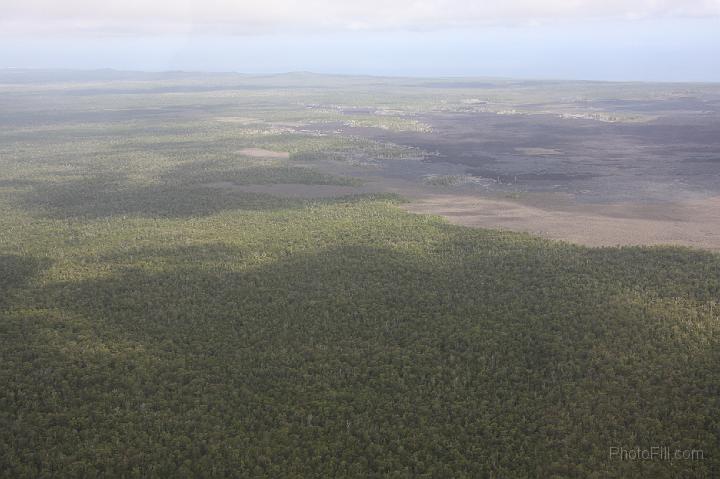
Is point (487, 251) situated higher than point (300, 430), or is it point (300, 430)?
point (487, 251)

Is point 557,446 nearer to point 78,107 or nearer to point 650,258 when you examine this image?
point 650,258

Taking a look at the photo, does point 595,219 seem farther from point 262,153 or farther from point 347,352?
point 262,153

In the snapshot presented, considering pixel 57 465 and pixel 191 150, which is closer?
pixel 57 465

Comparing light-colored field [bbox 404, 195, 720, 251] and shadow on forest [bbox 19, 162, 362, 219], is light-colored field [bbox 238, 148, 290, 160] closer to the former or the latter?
shadow on forest [bbox 19, 162, 362, 219]

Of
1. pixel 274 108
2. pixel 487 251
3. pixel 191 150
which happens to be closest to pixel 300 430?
pixel 487 251

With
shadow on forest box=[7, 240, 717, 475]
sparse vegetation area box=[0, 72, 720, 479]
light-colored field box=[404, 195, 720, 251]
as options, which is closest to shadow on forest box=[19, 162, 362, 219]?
sparse vegetation area box=[0, 72, 720, 479]

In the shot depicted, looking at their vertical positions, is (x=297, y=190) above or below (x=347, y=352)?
above

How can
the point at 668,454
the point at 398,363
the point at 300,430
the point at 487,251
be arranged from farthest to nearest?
1. the point at 487,251
2. the point at 398,363
3. the point at 300,430
4. the point at 668,454

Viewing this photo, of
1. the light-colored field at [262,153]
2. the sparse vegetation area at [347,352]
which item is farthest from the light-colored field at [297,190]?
the light-colored field at [262,153]

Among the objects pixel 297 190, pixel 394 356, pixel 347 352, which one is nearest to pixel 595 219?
pixel 297 190
